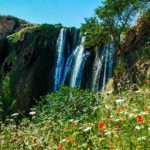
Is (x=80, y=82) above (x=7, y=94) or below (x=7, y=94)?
above

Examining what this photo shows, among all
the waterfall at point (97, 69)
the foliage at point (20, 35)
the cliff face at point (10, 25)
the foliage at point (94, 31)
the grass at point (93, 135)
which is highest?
the cliff face at point (10, 25)

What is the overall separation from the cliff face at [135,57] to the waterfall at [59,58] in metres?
10.9

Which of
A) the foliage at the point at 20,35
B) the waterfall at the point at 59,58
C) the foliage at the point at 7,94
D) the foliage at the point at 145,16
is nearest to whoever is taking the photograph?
the foliage at the point at 145,16

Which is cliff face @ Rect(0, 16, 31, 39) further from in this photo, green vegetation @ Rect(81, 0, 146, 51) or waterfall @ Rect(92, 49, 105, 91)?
green vegetation @ Rect(81, 0, 146, 51)

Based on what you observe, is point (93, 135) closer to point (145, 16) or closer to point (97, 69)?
point (145, 16)

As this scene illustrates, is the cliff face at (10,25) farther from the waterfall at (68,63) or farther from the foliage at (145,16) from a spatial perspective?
the foliage at (145,16)

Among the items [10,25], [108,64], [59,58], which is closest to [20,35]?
[59,58]

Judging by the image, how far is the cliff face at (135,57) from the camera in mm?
22781

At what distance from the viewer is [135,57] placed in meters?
24.3

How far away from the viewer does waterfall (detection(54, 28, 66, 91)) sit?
3653cm

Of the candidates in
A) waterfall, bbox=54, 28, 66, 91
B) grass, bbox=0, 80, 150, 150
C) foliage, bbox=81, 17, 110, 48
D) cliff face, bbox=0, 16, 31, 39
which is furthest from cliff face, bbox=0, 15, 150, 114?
grass, bbox=0, 80, 150, 150

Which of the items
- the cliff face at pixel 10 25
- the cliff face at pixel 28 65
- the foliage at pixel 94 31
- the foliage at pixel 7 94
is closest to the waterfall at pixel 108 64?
the foliage at pixel 94 31

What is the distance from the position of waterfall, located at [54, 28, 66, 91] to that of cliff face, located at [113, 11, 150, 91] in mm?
10936

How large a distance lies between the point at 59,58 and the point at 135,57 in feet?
49.2
